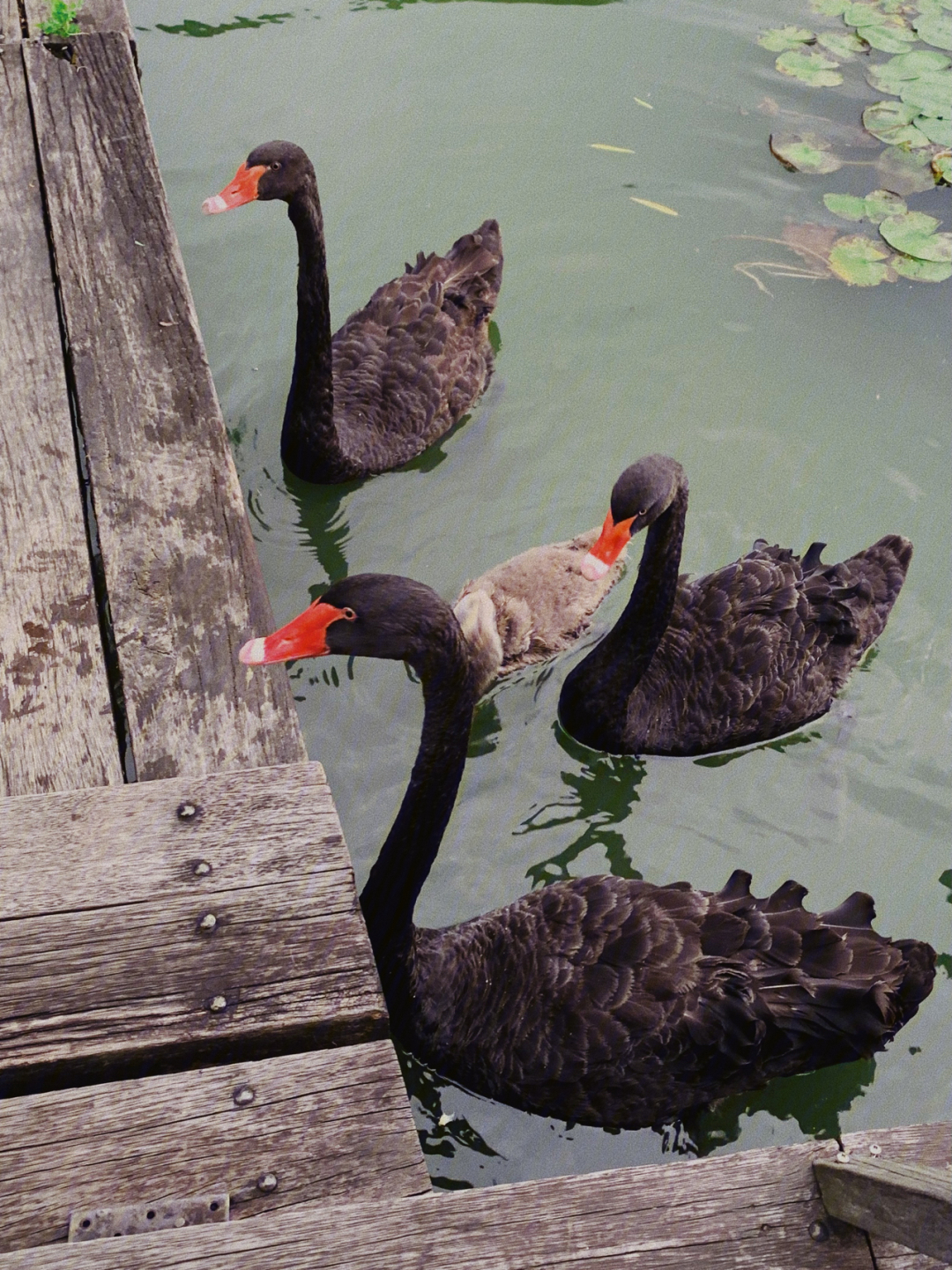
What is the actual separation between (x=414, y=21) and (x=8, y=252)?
160 inches

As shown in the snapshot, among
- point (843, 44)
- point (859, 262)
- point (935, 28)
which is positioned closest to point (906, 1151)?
point (859, 262)

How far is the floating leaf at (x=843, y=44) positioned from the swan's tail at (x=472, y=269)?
2696mm

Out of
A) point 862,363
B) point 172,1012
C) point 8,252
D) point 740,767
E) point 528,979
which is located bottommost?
point 740,767

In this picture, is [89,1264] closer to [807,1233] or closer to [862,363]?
[807,1233]

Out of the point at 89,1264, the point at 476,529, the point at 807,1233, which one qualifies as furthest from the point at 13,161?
the point at 807,1233

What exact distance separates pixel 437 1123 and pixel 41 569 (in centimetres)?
158

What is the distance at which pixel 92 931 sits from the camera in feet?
6.17

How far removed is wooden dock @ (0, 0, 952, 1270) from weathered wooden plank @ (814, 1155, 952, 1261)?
1cm

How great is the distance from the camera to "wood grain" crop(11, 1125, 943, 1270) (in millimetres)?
1465

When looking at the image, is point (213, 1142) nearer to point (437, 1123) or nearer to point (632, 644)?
point (437, 1123)

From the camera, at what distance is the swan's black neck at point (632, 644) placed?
3.67m

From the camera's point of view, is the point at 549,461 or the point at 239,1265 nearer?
the point at 239,1265

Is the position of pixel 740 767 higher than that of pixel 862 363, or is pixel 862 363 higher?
pixel 862 363

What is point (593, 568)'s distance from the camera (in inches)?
135
